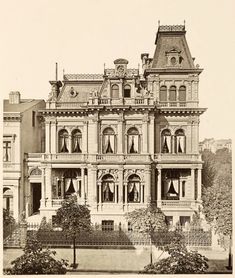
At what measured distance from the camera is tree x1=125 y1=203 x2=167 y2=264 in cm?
1748

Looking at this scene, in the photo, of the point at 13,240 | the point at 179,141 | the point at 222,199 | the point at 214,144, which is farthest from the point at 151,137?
the point at 13,240

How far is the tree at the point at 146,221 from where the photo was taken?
688 inches

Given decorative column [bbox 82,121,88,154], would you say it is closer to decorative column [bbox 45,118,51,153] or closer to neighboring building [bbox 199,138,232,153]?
decorative column [bbox 45,118,51,153]

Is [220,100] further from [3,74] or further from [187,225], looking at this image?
[3,74]

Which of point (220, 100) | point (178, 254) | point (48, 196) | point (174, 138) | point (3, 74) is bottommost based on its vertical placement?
point (178, 254)

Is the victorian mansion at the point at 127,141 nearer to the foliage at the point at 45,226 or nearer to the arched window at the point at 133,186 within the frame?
the arched window at the point at 133,186

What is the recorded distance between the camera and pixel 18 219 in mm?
18297

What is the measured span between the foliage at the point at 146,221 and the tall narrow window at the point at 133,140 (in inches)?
152

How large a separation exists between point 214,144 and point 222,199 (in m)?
2.94

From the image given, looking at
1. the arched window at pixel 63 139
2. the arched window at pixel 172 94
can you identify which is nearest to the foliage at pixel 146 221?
the arched window at pixel 63 139

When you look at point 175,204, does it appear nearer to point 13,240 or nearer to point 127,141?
point 127,141

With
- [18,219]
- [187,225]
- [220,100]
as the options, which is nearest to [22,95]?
[18,219]

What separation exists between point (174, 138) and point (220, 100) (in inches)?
220

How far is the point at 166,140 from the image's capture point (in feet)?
70.3
